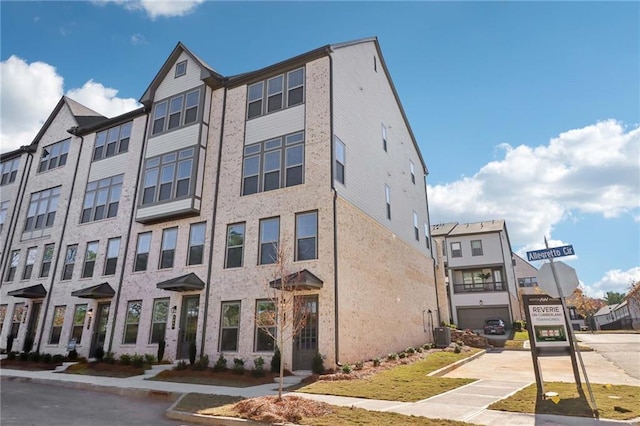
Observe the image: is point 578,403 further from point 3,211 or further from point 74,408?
point 3,211

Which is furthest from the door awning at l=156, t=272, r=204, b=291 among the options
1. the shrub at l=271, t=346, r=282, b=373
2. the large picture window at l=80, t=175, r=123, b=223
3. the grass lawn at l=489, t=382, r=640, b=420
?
the grass lawn at l=489, t=382, r=640, b=420

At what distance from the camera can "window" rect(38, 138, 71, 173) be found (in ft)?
84.8

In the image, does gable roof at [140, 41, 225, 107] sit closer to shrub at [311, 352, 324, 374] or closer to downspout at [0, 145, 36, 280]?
downspout at [0, 145, 36, 280]

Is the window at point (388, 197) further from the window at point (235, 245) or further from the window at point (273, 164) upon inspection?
the window at point (235, 245)

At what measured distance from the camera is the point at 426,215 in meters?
29.4

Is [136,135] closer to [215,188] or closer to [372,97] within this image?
[215,188]

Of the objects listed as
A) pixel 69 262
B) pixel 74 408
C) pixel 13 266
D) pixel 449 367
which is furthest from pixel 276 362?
pixel 13 266

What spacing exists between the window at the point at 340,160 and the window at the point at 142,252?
1039 centimetres

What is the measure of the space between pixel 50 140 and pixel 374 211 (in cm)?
2313

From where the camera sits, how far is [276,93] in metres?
18.7

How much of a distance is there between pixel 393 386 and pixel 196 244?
11268 mm

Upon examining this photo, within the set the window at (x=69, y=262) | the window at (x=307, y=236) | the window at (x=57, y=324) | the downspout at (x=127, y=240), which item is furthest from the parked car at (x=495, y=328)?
the window at (x=69, y=262)

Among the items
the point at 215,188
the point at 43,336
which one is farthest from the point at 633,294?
the point at 43,336

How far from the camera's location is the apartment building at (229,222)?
621 inches
